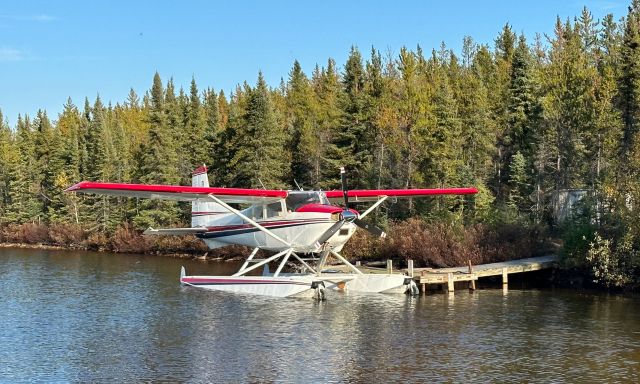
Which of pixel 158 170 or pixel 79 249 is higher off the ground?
pixel 158 170

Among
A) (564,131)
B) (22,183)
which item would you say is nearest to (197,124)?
(22,183)

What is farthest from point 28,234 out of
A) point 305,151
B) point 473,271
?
point 473,271

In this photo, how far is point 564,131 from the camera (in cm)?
3080

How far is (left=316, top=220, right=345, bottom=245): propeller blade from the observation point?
18.7 metres

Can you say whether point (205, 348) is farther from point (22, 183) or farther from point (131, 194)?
point (22, 183)

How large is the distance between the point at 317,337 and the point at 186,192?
6484 millimetres

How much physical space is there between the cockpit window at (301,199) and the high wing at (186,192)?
377mm

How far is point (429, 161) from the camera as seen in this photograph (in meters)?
33.4

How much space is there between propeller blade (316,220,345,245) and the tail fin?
5314mm

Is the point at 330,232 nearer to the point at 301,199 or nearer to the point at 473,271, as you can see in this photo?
the point at 301,199

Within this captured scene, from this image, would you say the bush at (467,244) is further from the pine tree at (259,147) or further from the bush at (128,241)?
the bush at (128,241)

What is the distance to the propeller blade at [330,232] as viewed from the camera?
18656 millimetres

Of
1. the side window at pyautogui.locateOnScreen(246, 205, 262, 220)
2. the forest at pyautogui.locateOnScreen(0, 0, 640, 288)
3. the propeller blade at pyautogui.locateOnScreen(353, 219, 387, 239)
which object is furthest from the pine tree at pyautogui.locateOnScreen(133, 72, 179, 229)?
the propeller blade at pyautogui.locateOnScreen(353, 219, 387, 239)

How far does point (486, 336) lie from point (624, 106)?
17182 mm
